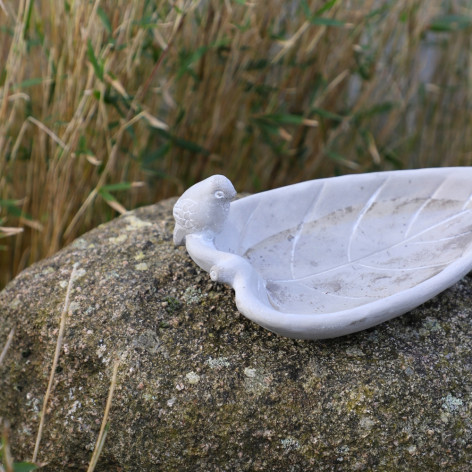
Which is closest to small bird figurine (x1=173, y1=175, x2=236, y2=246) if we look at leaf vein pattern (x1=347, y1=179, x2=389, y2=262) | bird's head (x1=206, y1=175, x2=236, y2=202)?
bird's head (x1=206, y1=175, x2=236, y2=202)

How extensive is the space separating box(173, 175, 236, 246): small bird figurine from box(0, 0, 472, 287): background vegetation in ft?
1.11

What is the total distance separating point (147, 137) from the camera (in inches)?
68.5

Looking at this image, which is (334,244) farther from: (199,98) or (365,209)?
(199,98)

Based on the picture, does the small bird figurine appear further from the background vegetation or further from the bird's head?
the background vegetation

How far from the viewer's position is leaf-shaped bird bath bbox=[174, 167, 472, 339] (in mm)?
1015

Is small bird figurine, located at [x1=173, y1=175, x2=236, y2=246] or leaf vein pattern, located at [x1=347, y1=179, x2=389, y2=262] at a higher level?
small bird figurine, located at [x1=173, y1=175, x2=236, y2=246]

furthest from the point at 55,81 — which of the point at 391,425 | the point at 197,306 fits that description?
the point at 391,425

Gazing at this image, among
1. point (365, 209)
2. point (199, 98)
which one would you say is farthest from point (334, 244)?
point (199, 98)

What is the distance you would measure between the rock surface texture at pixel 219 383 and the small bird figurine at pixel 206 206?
4.5 inches

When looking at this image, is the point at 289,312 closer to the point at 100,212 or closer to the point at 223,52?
the point at 100,212

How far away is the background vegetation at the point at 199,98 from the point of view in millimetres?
1409

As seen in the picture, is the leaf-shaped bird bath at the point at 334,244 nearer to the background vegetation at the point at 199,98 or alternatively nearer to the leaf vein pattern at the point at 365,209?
the leaf vein pattern at the point at 365,209

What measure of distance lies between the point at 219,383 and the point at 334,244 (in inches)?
14.0

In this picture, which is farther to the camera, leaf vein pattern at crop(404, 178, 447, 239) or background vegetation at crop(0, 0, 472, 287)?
background vegetation at crop(0, 0, 472, 287)
